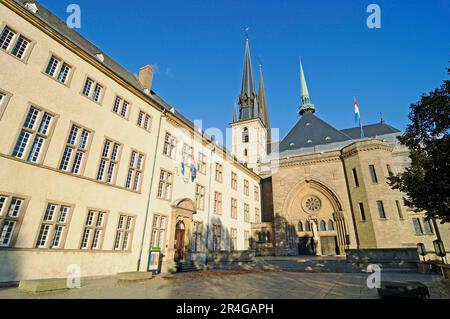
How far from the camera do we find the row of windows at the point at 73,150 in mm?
10898

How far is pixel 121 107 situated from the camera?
15867mm

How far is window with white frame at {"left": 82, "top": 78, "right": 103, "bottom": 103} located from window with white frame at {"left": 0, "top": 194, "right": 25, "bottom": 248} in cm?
671

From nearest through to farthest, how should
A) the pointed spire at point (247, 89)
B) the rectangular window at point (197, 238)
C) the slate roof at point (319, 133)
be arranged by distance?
the rectangular window at point (197, 238) < the slate roof at point (319, 133) < the pointed spire at point (247, 89)

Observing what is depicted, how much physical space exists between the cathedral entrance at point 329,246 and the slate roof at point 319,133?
1455 centimetres

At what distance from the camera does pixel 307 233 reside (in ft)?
101

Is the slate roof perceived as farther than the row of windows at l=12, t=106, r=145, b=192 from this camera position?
Yes

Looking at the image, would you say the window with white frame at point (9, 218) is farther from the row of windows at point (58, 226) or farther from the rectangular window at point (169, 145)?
the rectangular window at point (169, 145)

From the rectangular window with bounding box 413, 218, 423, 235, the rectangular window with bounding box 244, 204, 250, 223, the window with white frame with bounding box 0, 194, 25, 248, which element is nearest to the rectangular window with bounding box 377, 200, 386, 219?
the rectangular window with bounding box 413, 218, 423, 235

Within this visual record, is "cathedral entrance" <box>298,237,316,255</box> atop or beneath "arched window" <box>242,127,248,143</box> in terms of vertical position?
beneath

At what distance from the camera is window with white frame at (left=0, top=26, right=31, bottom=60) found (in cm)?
1071

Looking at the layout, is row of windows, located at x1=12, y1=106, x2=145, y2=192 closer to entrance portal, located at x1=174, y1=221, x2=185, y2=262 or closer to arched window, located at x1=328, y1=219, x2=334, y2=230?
entrance portal, located at x1=174, y1=221, x2=185, y2=262

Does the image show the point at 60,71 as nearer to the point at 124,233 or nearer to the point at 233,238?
the point at 124,233

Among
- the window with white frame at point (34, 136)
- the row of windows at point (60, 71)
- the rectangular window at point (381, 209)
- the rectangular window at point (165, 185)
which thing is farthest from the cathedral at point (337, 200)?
the window with white frame at point (34, 136)
